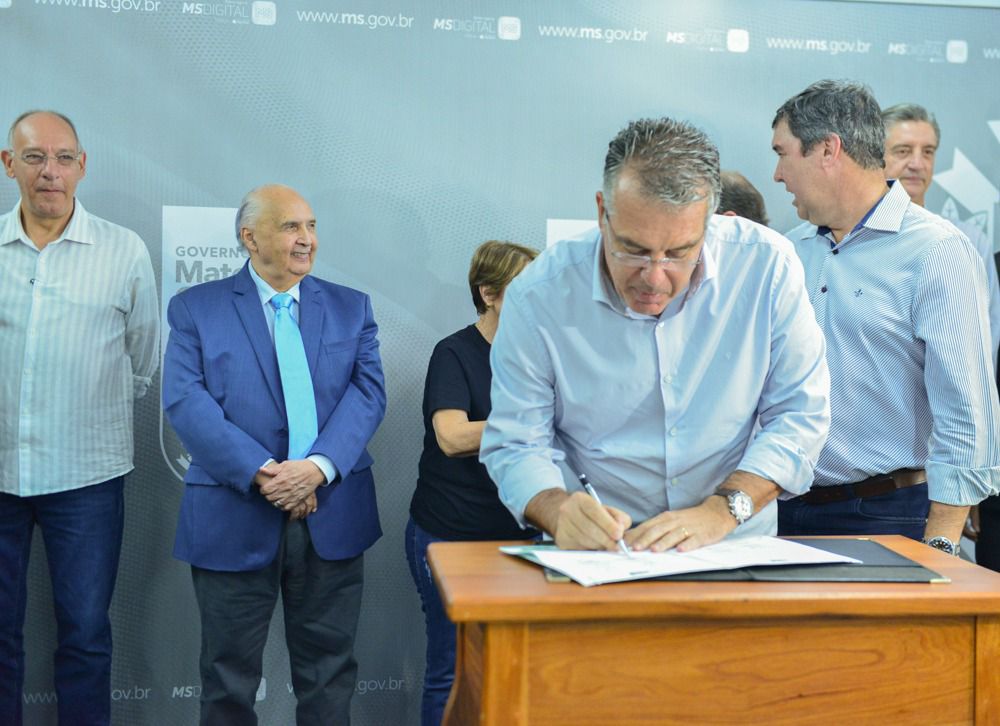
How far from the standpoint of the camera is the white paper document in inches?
62.8

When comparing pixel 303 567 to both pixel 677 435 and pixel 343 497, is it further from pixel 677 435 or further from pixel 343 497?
pixel 677 435

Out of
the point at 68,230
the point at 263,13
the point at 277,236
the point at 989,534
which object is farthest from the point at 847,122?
the point at 68,230

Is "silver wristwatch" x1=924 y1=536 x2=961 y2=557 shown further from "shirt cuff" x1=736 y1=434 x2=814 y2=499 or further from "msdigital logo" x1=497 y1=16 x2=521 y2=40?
"msdigital logo" x1=497 y1=16 x2=521 y2=40

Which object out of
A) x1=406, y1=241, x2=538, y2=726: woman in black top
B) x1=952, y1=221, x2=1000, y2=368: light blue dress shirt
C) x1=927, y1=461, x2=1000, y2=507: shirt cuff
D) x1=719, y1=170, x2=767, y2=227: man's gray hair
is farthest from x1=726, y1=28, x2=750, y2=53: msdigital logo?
x1=927, y1=461, x2=1000, y2=507: shirt cuff

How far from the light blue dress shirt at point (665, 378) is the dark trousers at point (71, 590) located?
1907mm

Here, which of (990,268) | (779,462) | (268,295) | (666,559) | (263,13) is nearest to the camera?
(666,559)

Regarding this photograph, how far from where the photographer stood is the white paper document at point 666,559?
159 cm

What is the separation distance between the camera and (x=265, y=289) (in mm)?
3395

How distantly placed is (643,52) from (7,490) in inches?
106

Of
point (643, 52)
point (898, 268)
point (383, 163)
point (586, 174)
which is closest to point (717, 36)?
point (643, 52)

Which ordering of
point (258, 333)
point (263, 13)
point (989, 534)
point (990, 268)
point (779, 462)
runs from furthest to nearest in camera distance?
point (990, 268) < point (263, 13) < point (989, 534) < point (258, 333) < point (779, 462)

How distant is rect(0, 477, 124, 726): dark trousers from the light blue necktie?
71 centimetres

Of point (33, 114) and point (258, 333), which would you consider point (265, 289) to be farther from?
point (33, 114)

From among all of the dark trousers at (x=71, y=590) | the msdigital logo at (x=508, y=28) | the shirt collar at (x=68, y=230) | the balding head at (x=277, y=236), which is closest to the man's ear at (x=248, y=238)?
the balding head at (x=277, y=236)
